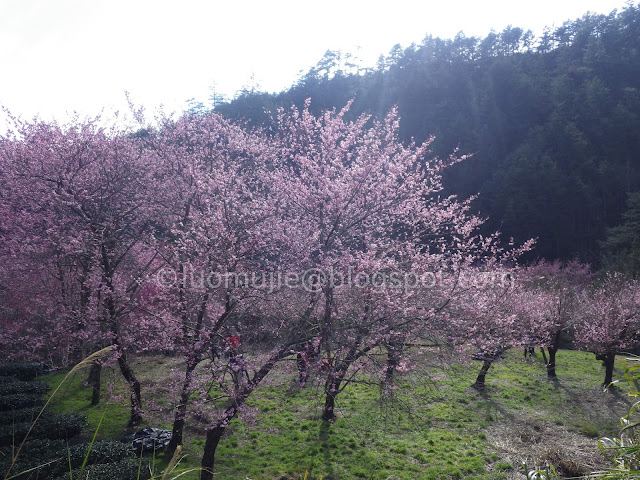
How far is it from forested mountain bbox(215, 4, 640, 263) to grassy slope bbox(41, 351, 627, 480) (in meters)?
23.5

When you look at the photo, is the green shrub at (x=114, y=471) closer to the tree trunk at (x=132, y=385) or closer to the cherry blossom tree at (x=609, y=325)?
the tree trunk at (x=132, y=385)

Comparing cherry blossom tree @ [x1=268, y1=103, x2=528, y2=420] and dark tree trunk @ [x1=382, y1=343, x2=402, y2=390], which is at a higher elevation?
cherry blossom tree @ [x1=268, y1=103, x2=528, y2=420]

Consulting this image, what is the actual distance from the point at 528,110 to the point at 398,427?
4304cm

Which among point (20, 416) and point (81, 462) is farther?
point (20, 416)

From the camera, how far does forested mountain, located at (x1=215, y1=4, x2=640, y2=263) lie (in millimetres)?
35594

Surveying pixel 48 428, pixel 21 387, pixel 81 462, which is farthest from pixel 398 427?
pixel 21 387

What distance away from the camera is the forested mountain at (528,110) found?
117 feet

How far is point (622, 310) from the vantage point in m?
13.5

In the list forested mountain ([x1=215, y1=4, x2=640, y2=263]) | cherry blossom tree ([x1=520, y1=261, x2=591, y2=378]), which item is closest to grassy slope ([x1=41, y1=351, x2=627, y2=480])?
cherry blossom tree ([x1=520, y1=261, x2=591, y2=378])

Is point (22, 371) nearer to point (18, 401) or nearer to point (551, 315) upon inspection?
point (18, 401)

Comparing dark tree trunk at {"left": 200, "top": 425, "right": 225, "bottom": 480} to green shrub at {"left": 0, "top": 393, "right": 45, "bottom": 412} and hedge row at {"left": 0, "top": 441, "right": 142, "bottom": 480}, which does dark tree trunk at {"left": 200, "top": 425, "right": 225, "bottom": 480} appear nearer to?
hedge row at {"left": 0, "top": 441, "right": 142, "bottom": 480}

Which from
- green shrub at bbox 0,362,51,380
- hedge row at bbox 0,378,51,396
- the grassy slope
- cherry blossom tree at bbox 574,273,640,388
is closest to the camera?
the grassy slope

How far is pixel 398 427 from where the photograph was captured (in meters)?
9.65

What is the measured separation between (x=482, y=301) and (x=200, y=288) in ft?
19.1
